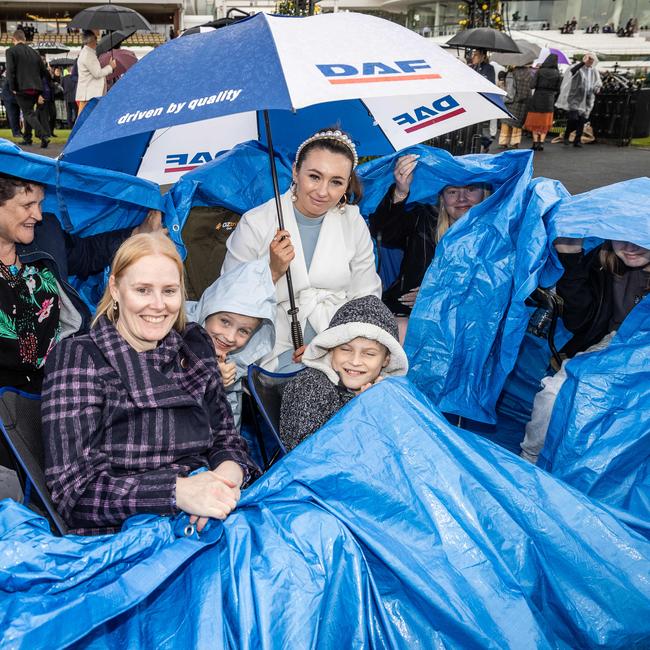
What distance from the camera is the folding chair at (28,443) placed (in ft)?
6.26

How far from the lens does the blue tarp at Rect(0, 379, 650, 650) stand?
61.0 inches

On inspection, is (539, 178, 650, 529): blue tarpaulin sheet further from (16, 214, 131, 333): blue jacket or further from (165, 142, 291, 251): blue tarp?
(16, 214, 131, 333): blue jacket

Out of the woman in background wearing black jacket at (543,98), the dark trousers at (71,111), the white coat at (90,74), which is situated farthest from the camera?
the dark trousers at (71,111)

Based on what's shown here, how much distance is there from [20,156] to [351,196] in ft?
4.97

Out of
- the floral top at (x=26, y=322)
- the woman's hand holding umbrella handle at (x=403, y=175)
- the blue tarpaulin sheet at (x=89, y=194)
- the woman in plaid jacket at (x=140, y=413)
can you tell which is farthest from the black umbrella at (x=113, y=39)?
the woman in plaid jacket at (x=140, y=413)

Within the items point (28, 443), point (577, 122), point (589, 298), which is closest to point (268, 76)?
point (28, 443)

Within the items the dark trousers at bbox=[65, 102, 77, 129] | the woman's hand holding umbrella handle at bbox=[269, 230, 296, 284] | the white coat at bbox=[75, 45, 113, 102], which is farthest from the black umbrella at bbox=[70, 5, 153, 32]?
the woman's hand holding umbrella handle at bbox=[269, 230, 296, 284]

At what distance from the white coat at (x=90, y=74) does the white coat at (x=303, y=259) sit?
27.0 feet

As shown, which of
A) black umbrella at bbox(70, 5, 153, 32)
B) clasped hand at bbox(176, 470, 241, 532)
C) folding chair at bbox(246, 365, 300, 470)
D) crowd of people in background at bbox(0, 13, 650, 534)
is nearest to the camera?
clasped hand at bbox(176, 470, 241, 532)

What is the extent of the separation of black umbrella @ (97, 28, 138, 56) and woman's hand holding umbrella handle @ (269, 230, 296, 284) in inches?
358

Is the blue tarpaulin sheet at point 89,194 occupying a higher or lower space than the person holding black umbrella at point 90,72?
lower

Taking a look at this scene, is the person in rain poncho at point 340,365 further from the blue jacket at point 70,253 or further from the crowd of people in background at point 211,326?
the blue jacket at point 70,253

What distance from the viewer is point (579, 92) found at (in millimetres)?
14219

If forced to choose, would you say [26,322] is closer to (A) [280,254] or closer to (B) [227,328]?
(B) [227,328]
